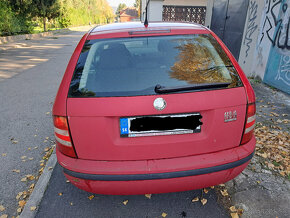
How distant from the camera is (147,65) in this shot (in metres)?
2.01

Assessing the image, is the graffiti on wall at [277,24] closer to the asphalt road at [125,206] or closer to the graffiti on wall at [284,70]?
the graffiti on wall at [284,70]

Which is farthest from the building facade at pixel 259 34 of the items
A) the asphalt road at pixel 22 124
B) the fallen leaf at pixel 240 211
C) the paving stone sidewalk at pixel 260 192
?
the asphalt road at pixel 22 124

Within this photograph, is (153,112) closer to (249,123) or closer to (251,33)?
(249,123)

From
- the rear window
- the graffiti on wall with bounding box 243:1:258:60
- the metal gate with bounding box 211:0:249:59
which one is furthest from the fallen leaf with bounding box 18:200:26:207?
the metal gate with bounding box 211:0:249:59

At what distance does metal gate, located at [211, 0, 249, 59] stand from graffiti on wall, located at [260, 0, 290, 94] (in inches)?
51.7

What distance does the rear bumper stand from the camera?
1.75 metres

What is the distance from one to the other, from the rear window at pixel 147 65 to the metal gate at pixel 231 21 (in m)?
6.11

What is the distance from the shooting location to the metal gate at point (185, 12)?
1762 cm

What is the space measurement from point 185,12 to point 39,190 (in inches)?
705

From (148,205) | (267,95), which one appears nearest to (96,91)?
(148,205)

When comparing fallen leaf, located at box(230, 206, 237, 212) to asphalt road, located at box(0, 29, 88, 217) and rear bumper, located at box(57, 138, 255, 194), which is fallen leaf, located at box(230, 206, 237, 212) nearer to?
rear bumper, located at box(57, 138, 255, 194)

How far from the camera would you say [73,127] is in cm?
177

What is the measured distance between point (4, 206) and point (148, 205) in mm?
1589

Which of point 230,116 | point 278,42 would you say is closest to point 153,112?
point 230,116
